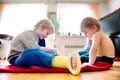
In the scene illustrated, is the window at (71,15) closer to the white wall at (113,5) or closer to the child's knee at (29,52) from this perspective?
the white wall at (113,5)

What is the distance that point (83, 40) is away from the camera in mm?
3895

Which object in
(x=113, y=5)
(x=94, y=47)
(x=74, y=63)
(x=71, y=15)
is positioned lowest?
(x=74, y=63)

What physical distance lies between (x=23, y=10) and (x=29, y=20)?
0.32 meters

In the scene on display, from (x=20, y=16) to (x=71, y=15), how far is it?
132 cm

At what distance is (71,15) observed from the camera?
433 cm

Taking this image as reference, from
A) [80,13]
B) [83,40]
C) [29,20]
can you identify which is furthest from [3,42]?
[80,13]

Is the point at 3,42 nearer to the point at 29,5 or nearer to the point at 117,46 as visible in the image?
the point at 29,5

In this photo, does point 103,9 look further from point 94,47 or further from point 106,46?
point 94,47

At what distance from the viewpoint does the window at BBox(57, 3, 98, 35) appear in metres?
4.23

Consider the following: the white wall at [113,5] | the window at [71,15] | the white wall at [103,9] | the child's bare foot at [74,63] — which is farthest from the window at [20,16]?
the child's bare foot at [74,63]

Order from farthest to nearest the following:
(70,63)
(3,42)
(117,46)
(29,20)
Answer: (29,20) → (3,42) → (117,46) → (70,63)

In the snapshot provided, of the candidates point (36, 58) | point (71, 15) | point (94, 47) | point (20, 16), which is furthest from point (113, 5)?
point (36, 58)

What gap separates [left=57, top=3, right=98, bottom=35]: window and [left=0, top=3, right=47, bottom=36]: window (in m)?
0.44

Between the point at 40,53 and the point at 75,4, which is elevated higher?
the point at 75,4
